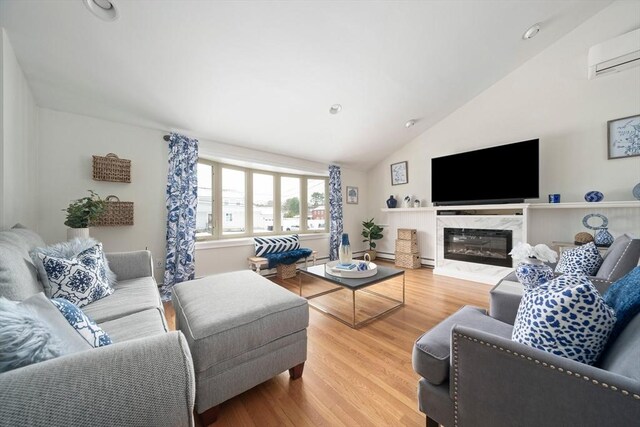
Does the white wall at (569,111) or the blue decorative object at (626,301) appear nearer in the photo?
the blue decorative object at (626,301)

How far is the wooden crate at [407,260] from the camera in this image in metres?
4.32

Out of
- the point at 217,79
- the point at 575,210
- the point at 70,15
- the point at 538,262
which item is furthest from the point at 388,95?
the point at 70,15

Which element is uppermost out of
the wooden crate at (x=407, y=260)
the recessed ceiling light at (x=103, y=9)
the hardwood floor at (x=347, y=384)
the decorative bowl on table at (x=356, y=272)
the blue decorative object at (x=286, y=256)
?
the recessed ceiling light at (x=103, y=9)

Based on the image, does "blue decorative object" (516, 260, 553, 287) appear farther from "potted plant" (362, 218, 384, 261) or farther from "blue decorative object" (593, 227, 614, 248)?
"potted plant" (362, 218, 384, 261)

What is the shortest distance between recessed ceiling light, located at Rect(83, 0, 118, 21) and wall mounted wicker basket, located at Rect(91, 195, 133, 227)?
1759 mm

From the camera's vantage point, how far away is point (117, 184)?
8.73ft

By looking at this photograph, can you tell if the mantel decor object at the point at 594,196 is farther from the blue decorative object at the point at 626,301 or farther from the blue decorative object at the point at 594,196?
the blue decorative object at the point at 626,301

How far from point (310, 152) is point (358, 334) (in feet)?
10.3

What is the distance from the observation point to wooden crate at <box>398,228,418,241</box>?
4383 millimetres

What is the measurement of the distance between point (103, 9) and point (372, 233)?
185 inches

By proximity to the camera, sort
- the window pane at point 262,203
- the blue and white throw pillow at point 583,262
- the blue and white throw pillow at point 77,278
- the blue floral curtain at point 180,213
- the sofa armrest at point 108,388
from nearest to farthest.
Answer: the sofa armrest at point 108,388 → the blue and white throw pillow at point 77,278 → the blue and white throw pillow at point 583,262 → the blue floral curtain at point 180,213 → the window pane at point 262,203

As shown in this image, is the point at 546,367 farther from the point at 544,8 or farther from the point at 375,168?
the point at 375,168

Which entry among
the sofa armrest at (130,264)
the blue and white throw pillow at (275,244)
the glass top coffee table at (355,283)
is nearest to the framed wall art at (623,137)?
the glass top coffee table at (355,283)

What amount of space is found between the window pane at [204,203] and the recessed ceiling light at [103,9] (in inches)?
75.9
